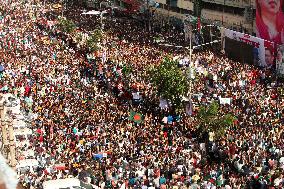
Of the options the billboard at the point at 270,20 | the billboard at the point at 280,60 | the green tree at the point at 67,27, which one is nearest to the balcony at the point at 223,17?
the billboard at the point at 270,20

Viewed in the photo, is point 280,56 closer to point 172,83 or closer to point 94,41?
point 172,83

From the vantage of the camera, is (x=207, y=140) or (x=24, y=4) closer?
(x=207, y=140)

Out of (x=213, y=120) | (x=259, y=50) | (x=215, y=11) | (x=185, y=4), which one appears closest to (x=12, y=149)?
(x=213, y=120)

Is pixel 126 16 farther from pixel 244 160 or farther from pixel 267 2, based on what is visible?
pixel 244 160

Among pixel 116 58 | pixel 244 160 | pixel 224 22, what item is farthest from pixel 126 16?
pixel 244 160

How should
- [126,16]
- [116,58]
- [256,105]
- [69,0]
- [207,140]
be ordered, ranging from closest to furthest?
1. [207,140]
2. [256,105]
3. [116,58]
4. [126,16]
5. [69,0]

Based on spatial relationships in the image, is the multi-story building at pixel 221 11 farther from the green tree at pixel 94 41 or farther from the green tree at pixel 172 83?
the green tree at pixel 172 83
